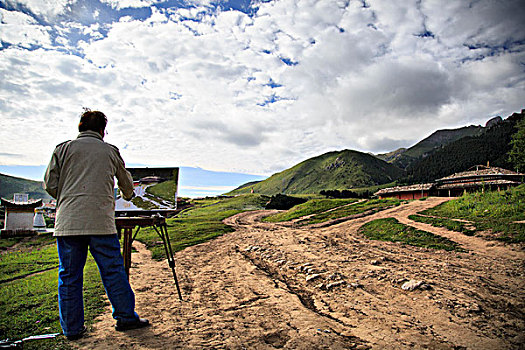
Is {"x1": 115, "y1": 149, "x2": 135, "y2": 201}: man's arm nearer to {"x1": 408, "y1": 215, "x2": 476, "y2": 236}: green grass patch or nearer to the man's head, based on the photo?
the man's head

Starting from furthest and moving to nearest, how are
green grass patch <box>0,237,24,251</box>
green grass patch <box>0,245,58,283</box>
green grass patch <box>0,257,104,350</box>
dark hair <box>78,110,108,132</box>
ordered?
1. green grass patch <box>0,237,24,251</box>
2. green grass patch <box>0,245,58,283</box>
3. dark hair <box>78,110,108,132</box>
4. green grass patch <box>0,257,104,350</box>

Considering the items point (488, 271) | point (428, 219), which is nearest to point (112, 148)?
point (488, 271)

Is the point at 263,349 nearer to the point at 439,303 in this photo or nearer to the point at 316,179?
the point at 439,303

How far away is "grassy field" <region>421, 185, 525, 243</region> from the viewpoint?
41.1 ft

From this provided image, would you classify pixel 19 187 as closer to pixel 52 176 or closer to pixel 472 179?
pixel 52 176

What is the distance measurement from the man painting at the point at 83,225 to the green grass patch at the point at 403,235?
42.0 feet

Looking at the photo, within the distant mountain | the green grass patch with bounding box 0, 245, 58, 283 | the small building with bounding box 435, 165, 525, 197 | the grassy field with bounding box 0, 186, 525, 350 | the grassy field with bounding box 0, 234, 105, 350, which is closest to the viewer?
the grassy field with bounding box 0, 234, 105, 350

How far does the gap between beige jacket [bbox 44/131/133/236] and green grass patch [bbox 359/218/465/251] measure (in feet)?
43.3

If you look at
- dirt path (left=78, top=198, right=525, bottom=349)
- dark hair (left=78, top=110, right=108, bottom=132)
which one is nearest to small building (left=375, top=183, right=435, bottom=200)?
dirt path (left=78, top=198, right=525, bottom=349)

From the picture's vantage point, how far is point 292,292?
7.52 m

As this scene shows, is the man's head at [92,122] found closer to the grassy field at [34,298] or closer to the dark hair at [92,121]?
the dark hair at [92,121]

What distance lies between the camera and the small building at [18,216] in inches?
757

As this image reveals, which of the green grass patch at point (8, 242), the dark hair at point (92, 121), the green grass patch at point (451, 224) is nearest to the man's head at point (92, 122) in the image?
the dark hair at point (92, 121)

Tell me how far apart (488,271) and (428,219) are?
10326 mm
